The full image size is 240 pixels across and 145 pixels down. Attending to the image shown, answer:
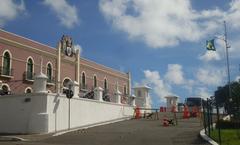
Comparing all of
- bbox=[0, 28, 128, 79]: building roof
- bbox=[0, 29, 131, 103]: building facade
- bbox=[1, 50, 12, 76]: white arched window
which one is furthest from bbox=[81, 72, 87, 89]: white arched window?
bbox=[1, 50, 12, 76]: white arched window

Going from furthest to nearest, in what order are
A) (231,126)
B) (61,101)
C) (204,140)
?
(61,101), (231,126), (204,140)

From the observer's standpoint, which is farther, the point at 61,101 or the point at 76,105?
the point at 76,105

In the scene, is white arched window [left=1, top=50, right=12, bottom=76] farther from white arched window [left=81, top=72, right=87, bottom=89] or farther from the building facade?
white arched window [left=81, top=72, right=87, bottom=89]

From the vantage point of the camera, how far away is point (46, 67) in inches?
1684

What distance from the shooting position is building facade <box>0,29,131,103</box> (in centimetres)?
3712

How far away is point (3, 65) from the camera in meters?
37.1

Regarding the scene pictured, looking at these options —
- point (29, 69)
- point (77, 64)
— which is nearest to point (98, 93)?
point (29, 69)

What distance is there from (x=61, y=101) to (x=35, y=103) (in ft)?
6.33

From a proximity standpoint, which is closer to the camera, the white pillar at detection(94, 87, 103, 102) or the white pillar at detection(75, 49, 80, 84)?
the white pillar at detection(94, 87, 103, 102)

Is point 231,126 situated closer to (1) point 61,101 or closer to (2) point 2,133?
(1) point 61,101

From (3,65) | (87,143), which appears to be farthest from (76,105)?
(3,65)

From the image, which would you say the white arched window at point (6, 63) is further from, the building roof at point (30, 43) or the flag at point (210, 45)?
the flag at point (210, 45)

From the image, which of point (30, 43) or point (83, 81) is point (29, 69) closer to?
point (30, 43)

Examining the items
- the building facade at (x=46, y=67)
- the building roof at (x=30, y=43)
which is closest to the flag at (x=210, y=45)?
the building facade at (x=46, y=67)
